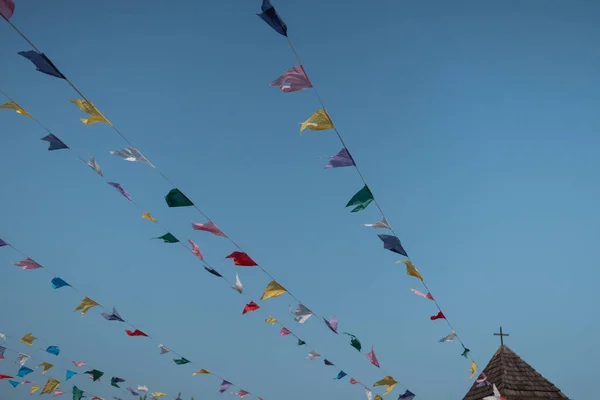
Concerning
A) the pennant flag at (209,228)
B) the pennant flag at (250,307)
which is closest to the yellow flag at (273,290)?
the pennant flag at (250,307)

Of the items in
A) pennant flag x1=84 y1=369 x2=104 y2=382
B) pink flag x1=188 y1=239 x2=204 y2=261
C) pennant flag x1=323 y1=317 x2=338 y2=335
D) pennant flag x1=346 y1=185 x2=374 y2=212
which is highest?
pennant flag x1=346 y1=185 x2=374 y2=212

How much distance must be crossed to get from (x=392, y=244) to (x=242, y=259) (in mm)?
1856

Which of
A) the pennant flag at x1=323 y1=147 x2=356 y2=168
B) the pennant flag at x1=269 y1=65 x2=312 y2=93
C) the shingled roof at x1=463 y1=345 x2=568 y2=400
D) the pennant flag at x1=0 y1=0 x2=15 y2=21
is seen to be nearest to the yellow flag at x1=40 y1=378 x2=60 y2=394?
the pennant flag at x1=323 y1=147 x2=356 y2=168

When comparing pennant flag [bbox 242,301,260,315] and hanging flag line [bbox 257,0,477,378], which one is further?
pennant flag [bbox 242,301,260,315]

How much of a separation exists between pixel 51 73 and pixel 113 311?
198 inches

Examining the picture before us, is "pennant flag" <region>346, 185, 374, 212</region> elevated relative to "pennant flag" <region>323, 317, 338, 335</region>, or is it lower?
elevated

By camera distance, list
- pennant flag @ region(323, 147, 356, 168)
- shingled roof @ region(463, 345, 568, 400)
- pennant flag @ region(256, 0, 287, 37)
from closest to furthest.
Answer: pennant flag @ region(256, 0, 287, 37) < pennant flag @ region(323, 147, 356, 168) < shingled roof @ region(463, 345, 568, 400)

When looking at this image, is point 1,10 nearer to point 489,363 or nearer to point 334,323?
point 334,323

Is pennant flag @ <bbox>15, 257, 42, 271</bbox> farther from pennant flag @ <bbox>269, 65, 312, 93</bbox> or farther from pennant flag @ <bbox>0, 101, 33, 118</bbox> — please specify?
pennant flag @ <bbox>269, 65, 312, 93</bbox>

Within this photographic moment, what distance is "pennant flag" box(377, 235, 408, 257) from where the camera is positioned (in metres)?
5.86

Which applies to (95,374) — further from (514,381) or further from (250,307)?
(514,381)

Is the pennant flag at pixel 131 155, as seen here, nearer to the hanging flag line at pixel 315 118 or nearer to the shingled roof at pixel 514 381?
the hanging flag line at pixel 315 118

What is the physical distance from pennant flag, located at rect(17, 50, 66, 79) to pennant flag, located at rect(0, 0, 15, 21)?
43 cm

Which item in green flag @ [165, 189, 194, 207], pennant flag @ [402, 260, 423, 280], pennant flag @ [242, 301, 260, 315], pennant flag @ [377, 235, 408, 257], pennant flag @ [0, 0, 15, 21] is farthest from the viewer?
pennant flag @ [242, 301, 260, 315]
